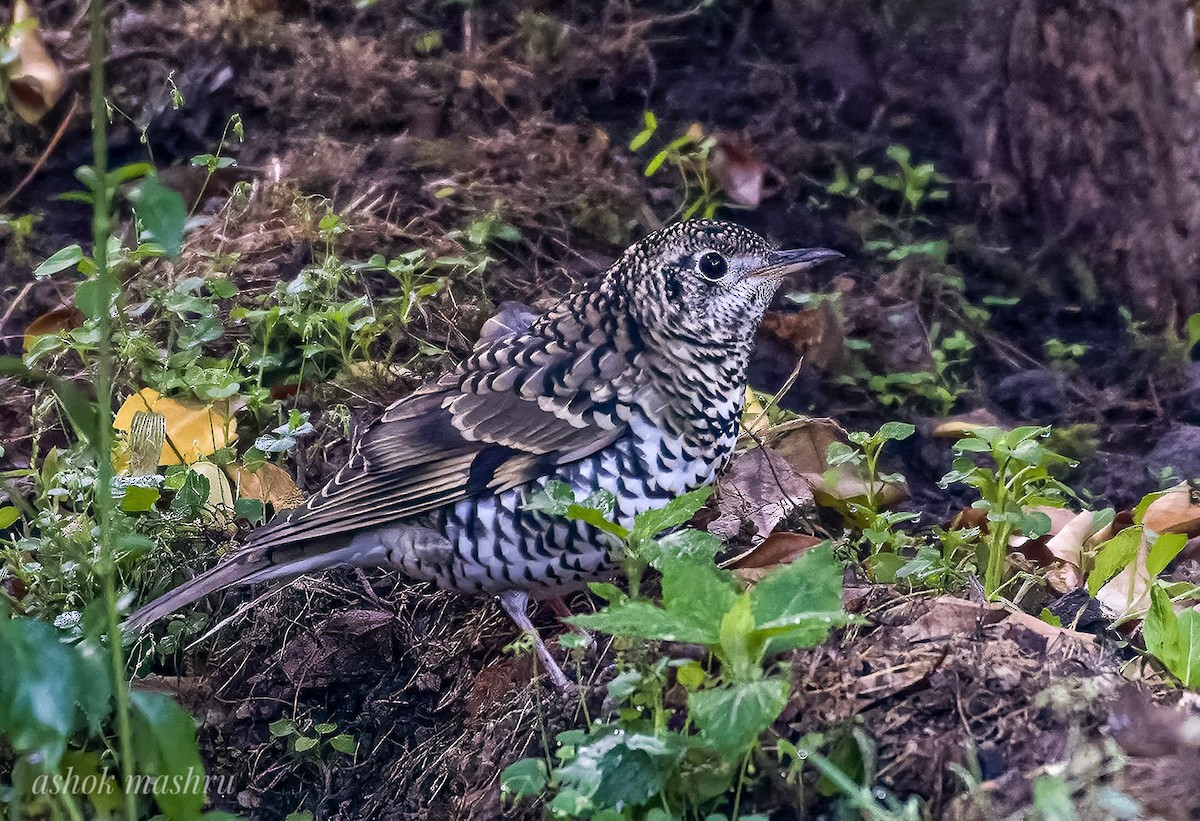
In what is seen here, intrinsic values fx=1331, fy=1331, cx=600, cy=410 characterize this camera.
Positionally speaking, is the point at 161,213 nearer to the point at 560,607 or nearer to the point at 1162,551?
the point at 560,607

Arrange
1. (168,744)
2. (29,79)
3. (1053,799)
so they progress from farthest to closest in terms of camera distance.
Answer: (29,79), (168,744), (1053,799)

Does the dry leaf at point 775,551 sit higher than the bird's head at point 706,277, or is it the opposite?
the bird's head at point 706,277

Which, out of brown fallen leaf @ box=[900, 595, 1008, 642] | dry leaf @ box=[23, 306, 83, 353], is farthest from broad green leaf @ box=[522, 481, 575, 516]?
dry leaf @ box=[23, 306, 83, 353]

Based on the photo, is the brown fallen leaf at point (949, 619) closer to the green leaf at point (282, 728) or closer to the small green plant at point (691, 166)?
the green leaf at point (282, 728)

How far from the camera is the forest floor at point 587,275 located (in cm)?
247

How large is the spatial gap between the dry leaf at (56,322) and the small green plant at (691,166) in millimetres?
2099

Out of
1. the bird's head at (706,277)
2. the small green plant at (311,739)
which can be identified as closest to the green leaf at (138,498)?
the small green plant at (311,739)

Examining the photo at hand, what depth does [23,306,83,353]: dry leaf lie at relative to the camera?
446 cm

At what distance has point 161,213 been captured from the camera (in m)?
1.99

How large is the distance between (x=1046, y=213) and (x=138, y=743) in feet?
13.0

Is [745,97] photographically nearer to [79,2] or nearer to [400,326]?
[400,326]

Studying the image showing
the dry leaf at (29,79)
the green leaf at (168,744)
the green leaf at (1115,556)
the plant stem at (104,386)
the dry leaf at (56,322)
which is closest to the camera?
the plant stem at (104,386)

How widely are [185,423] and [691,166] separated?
228cm

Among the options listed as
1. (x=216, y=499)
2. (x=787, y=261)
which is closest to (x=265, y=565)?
(x=216, y=499)
